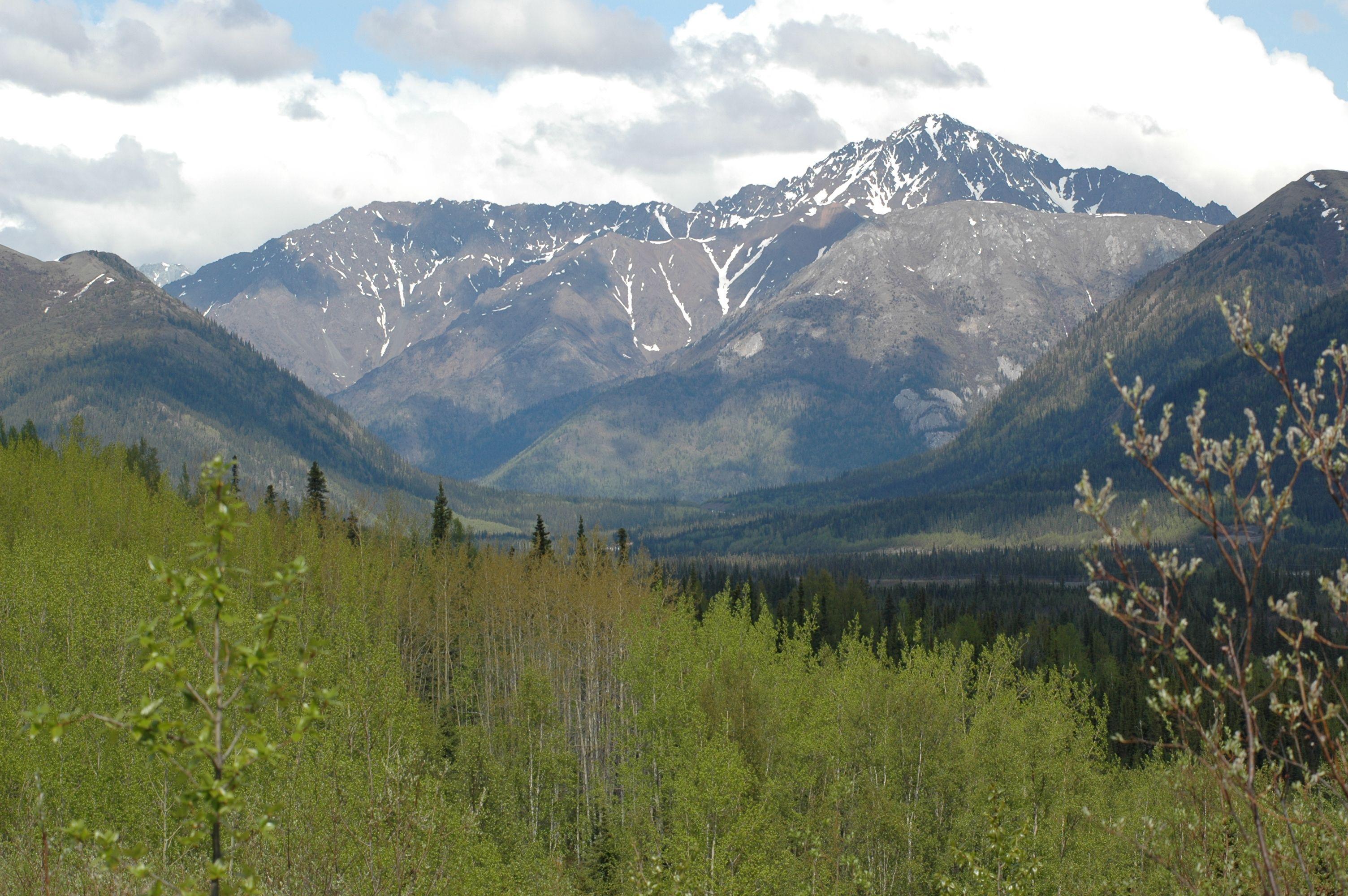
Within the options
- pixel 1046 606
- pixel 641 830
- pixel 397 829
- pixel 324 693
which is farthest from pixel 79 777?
pixel 1046 606

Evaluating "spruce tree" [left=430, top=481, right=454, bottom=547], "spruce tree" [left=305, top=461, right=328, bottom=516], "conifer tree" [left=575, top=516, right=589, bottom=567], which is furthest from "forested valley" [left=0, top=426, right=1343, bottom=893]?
"spruce tree" [left=305, top=461, right=328, bottom=516]

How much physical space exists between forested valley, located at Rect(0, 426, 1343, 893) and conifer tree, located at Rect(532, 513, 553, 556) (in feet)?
3.49

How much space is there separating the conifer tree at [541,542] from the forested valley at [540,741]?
106 centimetres

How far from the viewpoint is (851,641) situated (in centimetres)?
9588

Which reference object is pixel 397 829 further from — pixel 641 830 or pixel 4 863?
pixel 641 830

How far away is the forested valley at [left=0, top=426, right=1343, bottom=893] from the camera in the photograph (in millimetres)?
32781

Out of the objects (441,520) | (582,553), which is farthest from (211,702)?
(441,520)

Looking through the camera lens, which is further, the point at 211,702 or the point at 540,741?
the point at 540,741

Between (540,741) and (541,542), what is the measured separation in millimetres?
46194

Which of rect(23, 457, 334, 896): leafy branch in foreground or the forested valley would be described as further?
the forested valley

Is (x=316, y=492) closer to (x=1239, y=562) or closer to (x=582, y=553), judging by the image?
(x=582, y=553)

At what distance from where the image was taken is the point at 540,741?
84.4m

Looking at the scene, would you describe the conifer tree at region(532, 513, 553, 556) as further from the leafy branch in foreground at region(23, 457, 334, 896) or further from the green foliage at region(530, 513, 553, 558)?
the leafy branch in foreground at region(23, 457, 334, 896)

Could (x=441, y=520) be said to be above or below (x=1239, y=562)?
below
